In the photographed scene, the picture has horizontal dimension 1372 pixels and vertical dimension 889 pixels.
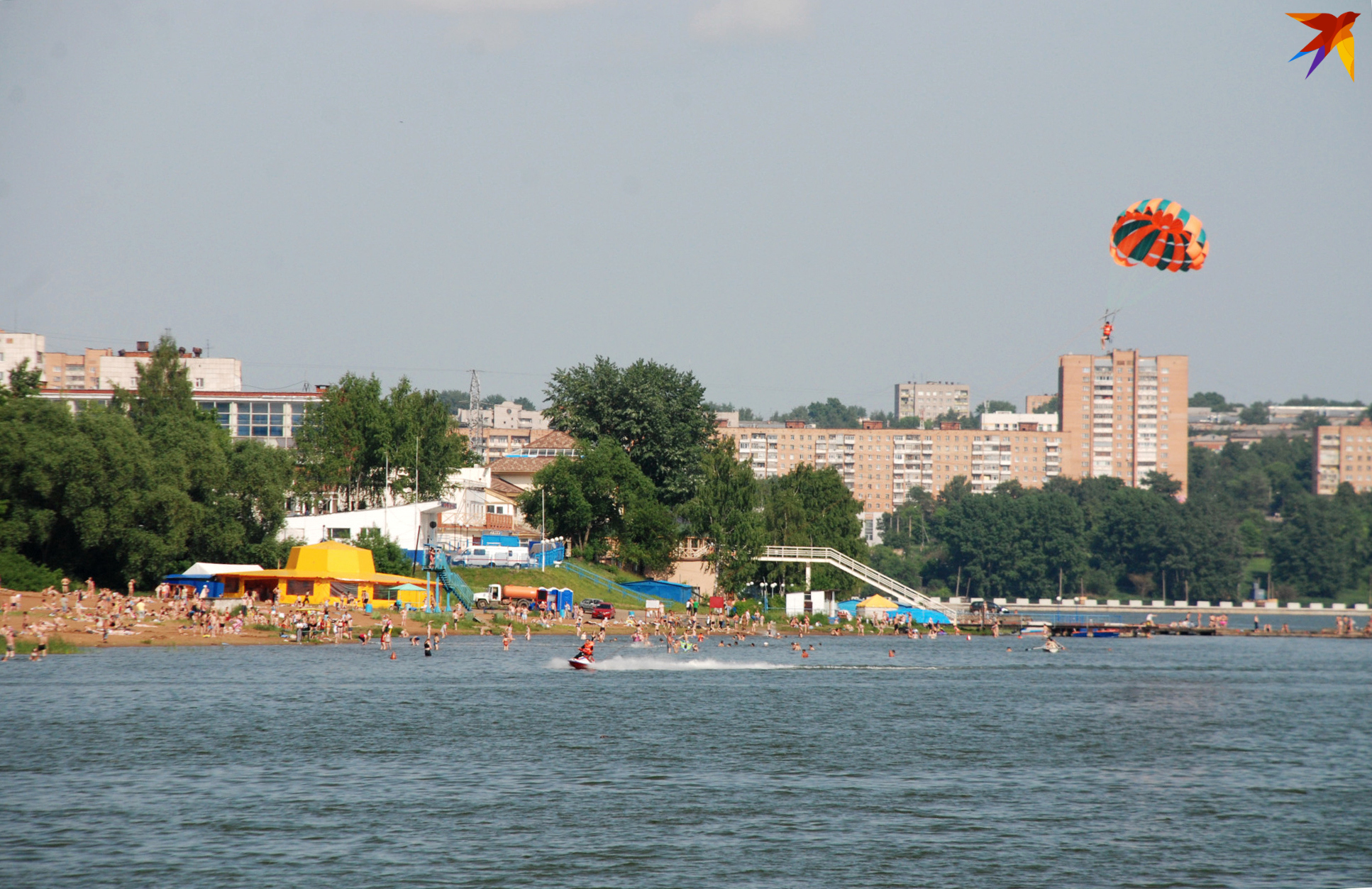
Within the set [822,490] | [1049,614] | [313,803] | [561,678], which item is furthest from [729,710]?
[1049,614]

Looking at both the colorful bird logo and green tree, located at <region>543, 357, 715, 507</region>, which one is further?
green tree, located at <region>543, 357, 715, 507</region>

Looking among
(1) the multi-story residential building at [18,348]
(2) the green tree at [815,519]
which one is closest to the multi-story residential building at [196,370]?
(1) the multi-story residential building at [18,348]

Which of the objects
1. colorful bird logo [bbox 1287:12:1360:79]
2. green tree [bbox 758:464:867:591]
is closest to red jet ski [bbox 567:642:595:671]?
green tree [bbox 758:464:867:591]

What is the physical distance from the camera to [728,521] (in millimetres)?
100562

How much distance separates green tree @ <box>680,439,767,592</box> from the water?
35246 mm

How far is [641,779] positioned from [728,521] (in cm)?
6568

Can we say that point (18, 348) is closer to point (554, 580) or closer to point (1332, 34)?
point (554, 580)

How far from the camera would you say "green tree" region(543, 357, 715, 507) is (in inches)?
4181

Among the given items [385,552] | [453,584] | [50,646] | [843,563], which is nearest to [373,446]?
[385,552]

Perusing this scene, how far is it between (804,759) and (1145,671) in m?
44.6

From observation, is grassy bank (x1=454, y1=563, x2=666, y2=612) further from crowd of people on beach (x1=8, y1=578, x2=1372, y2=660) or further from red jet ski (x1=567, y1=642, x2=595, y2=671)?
red jet ski (x1=567, y1=642, x2=595, y2=671)

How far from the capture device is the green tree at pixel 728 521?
9900 cm

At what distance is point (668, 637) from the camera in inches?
3164

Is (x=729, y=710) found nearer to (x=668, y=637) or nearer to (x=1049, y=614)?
(x=668, y=637)
